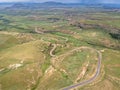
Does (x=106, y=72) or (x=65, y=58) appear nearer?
(x=106, y=72)

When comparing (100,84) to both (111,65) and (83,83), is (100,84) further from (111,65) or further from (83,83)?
(111,65)

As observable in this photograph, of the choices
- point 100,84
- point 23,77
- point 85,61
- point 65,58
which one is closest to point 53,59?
point 65,58

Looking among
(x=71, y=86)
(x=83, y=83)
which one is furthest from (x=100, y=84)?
(x=71, y=86)

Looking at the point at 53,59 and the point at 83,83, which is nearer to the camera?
the point at 83,83

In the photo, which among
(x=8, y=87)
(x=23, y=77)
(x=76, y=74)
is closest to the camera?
(x=8, y=87)

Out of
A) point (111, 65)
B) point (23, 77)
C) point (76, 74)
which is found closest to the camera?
point (23, 77)

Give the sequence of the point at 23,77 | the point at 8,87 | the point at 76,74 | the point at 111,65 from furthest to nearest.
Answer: the point at 111,65
the point at 76,74
the point at 23,77
the point at 8,87

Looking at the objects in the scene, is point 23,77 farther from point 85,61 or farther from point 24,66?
point 85,61
